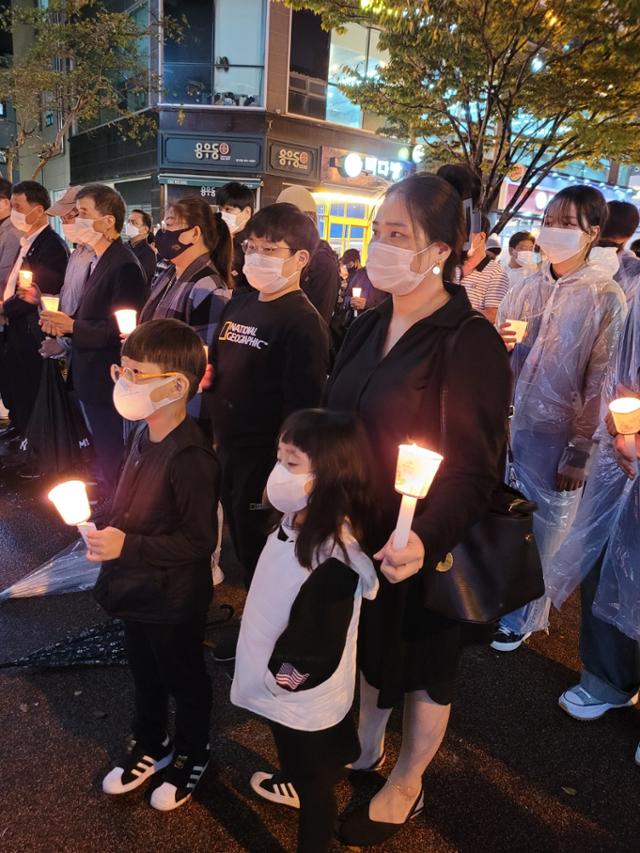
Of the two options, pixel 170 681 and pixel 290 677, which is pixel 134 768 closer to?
pixel 170 681

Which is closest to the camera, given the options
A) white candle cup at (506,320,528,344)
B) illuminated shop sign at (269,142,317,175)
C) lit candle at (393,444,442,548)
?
lit candle at (393,444,442,548)

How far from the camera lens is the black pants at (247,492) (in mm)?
2643

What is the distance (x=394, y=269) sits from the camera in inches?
67.3

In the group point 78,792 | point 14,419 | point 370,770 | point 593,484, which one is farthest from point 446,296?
point 14,419

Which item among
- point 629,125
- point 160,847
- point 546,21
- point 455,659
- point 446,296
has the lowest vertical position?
point 160,847

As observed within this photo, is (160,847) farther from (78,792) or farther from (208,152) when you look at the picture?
(208,152)

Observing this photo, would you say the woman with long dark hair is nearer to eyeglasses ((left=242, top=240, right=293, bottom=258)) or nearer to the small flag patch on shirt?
eyeglasses ((left=242, top=240, right=293, bottom=258))

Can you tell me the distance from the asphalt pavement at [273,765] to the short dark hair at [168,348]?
1.45 m

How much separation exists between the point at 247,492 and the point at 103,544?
38.1 inches

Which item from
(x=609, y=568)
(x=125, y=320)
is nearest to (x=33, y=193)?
(x=125, y=320)

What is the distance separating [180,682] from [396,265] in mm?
1520

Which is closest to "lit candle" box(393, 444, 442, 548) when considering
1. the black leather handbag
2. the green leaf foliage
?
the black leather handbag

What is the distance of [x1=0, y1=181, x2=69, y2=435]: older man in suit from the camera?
455 cm

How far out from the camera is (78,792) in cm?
216
